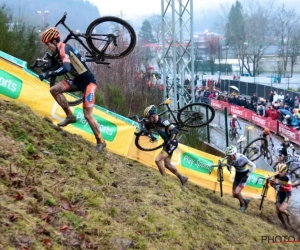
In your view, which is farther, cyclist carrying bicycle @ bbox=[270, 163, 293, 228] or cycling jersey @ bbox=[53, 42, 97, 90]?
cyclist carrying bicycle @ bbox=[270, 163, 293, 228]

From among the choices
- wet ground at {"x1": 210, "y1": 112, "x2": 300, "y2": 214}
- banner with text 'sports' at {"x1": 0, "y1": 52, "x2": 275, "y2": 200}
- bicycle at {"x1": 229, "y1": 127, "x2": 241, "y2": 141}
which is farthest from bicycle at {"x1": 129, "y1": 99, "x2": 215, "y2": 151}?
bicycle at {"x1": 229, "y1": 127, "x2": 241, "y2": 141}

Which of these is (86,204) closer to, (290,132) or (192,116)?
(192,116)

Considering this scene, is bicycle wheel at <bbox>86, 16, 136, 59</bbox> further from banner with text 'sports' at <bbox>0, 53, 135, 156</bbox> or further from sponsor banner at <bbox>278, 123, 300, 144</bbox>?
sponsor banner at <bbox>278, 123, 300, 144</bbox>

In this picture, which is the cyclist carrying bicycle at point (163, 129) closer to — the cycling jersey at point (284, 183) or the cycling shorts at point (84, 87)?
the cycling shorts at point (84, 87)

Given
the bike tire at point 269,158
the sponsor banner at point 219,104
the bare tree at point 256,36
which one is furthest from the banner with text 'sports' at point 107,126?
the bare tree at point 256,36

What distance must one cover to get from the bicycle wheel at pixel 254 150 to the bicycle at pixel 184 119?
4.21 m

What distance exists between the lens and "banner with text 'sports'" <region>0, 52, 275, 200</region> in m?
9.38

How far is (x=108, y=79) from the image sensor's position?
67.9 feet

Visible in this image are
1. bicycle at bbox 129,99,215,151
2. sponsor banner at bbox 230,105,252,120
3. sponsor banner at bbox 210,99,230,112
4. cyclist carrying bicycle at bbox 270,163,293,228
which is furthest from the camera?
sponsor banner at bbox 210,99,230,112

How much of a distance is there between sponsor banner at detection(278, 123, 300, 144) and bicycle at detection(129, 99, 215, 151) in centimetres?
1084

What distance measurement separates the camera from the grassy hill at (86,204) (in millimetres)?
5133

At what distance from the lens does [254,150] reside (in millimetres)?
15844

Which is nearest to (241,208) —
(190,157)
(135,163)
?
(190,157)

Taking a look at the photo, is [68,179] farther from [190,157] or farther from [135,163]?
[190,157]
